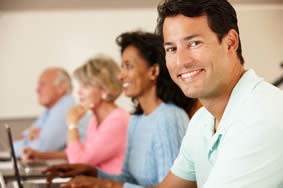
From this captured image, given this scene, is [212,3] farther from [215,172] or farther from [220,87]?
[215,172]

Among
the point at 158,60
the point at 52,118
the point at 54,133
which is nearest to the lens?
the point at 158,60

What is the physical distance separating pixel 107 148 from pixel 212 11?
1.30m

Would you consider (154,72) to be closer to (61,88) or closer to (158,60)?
(158,60)

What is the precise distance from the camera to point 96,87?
90.4 inches

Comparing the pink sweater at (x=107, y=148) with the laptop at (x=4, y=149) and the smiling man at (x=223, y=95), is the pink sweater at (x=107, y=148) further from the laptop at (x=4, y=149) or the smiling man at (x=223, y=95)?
the smiling man at (x=223, y=95)

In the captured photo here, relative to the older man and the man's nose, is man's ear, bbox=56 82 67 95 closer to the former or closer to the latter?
the older man

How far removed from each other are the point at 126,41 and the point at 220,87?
91 centimetres

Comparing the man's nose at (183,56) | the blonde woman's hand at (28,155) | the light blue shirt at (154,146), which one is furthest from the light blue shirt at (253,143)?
the blonde woman's hand at (28,155)

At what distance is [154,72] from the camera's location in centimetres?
169

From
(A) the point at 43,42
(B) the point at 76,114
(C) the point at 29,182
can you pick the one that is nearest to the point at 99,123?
(B) the point at 76,114

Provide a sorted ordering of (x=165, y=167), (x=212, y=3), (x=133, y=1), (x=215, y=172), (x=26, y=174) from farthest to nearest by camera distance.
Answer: (x=133, y=1) < (x=26, y=174) < (x=165, y=167) < (x=212, y=3) < (x=215, y=172)

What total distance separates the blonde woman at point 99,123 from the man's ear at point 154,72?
0.51m

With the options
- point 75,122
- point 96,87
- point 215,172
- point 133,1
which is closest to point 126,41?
point 96,87

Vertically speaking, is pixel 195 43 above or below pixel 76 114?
above
